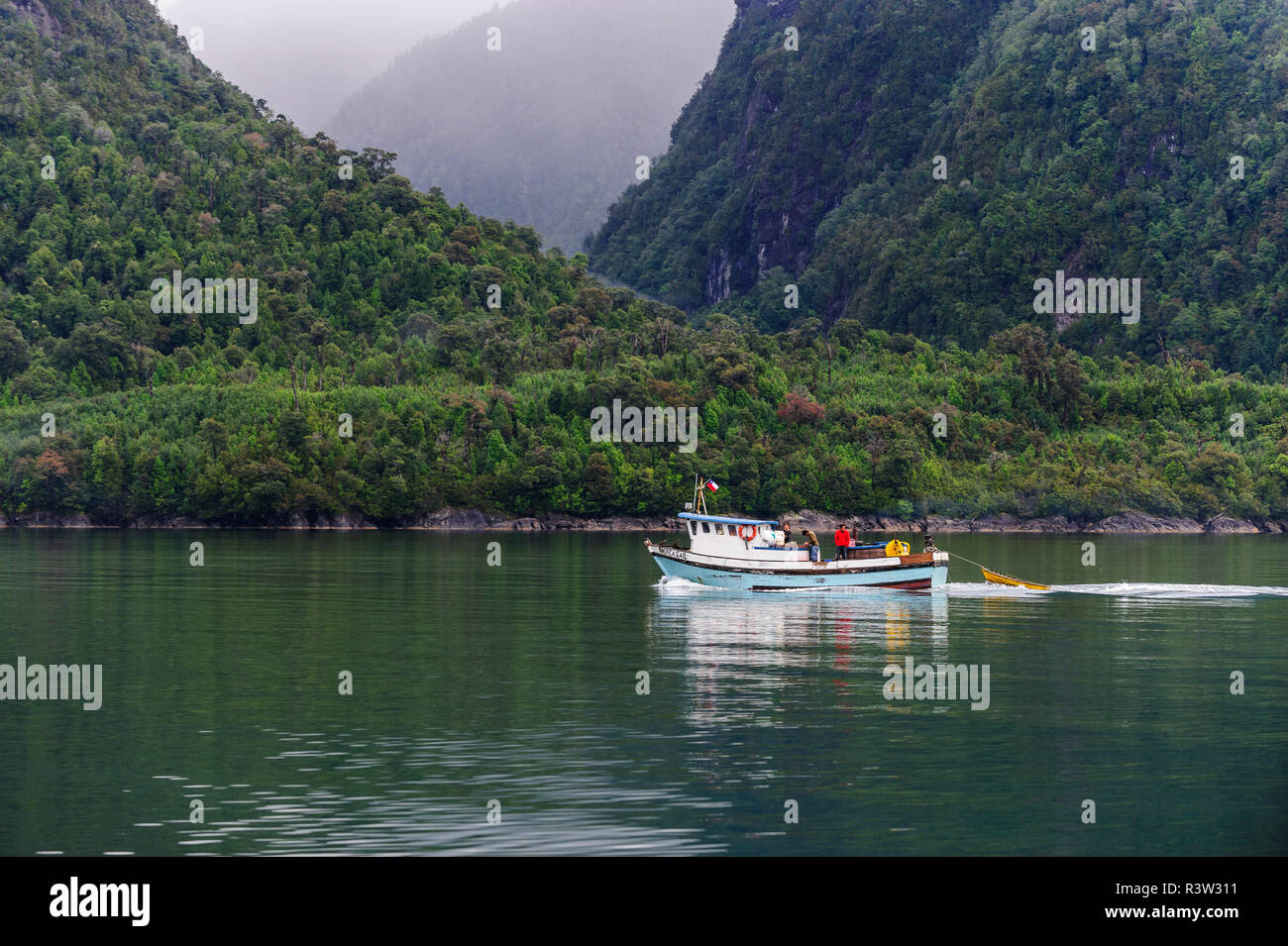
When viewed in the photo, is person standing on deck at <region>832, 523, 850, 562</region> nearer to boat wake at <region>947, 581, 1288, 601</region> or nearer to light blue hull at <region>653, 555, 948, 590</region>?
light blue hull at <region>653, 555, 948, 590</region>

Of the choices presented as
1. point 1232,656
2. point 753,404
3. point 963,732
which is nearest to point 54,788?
point 963,732

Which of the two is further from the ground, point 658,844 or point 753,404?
point 753,404

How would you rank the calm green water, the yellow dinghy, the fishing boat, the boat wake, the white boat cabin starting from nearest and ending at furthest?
the calm green water < the boat wake < the fishing boat < the yellow dinghy < the white boat cabin

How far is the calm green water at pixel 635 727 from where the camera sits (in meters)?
26.5

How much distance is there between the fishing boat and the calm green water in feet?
11.3

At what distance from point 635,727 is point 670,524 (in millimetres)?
130005

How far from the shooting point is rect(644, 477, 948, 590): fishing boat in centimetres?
7394

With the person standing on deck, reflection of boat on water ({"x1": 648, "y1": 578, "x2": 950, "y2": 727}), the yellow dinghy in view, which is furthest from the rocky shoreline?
reflection of boat on water ({"x1": 648, "y1": 578, "x2": 950, "y2": 727})

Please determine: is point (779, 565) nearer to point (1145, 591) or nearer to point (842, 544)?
point (842, 544)

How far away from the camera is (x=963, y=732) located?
3547 cm

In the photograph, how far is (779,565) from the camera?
74.1 m

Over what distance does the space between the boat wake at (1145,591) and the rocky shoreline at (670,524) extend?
8200cm
